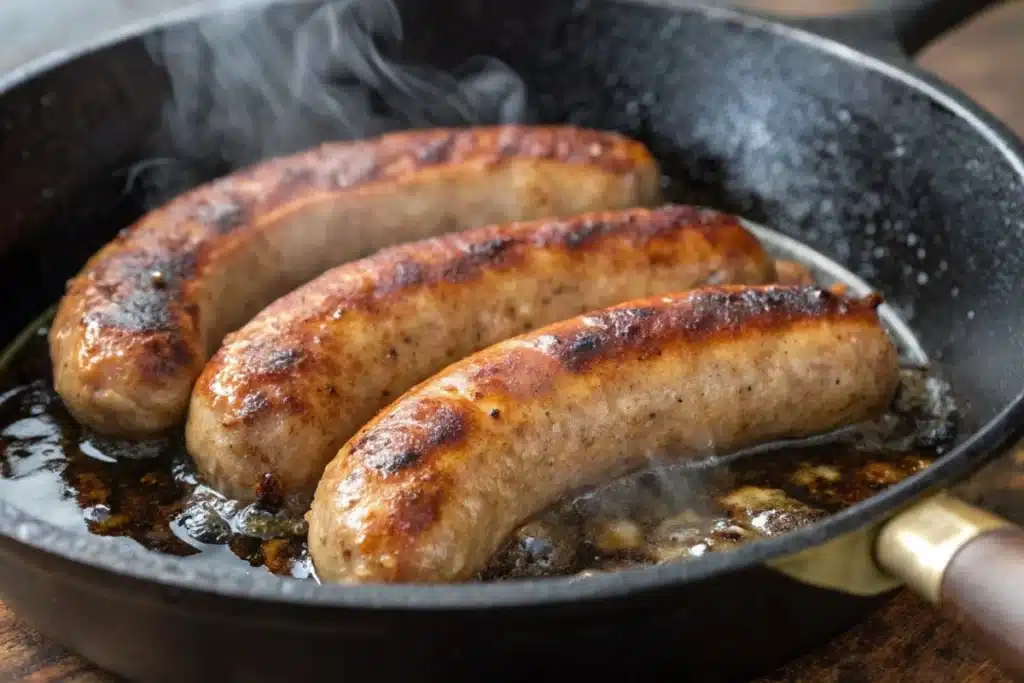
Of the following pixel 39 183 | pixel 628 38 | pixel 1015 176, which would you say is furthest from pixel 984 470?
pixel 39 183

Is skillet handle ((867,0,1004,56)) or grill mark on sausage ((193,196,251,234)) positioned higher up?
skillet handle ((867,0,1004,56))

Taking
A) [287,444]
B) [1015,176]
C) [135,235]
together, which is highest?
[1015,176]

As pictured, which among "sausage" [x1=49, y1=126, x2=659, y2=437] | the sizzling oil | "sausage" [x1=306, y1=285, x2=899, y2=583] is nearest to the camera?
"sausage" [x1=306, y1=285, x2=899, y2=583]

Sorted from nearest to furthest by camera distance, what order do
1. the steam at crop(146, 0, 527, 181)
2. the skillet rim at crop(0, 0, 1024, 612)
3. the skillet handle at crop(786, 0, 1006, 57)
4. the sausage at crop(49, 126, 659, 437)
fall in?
the skillet rim at crop(0, 0, 1024, 612) → the sausage at crop(49, 126, 659, 437) → the skillet handle at crop(786, 0, 1006, 57) → the steam at crop(146, 0, 527, 181)

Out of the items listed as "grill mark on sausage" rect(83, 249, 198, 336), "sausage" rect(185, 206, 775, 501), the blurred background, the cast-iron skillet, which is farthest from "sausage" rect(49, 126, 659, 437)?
the blurred background

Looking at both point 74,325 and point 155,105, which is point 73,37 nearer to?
point 155,105

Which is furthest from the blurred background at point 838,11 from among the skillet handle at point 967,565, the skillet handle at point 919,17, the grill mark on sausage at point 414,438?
the skillet handle at point 967,565

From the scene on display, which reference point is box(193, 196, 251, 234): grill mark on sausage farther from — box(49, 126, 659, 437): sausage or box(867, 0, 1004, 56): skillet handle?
box(867, 0, 1004, 56): skillet handle
